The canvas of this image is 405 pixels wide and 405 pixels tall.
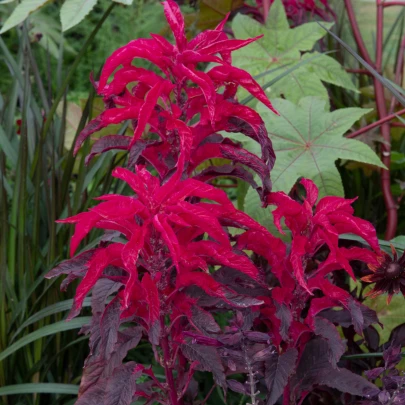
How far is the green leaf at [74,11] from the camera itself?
95cm

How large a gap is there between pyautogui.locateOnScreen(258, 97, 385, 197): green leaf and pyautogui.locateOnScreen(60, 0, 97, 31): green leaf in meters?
0.38

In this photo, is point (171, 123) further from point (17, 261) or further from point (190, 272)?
point (17, 261)

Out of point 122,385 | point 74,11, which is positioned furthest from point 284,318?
point 74,11

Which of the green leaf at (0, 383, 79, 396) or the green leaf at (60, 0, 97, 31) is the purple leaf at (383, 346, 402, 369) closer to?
the green leaf at (0, 383, 79, 396)

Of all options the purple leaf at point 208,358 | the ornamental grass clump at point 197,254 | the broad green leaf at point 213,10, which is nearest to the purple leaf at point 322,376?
the ornamental grass clump at point 197,254

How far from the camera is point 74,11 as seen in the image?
987mm

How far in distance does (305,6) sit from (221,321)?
80cm

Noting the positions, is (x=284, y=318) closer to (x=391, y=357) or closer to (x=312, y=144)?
(x=391, y=357)

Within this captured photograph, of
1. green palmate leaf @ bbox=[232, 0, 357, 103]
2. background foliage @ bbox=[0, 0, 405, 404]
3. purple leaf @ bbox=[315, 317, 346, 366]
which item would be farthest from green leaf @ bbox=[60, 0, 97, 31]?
purple leaf @ bbox=[315, 317, 346, 366]

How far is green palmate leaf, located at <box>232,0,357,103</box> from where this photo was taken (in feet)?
4.33

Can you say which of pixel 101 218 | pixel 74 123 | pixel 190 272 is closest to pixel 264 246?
pixel 190 272

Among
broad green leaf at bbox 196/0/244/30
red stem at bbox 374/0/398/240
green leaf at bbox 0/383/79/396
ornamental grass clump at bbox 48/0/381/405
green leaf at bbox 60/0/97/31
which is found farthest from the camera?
broad green leaf at bbox 196/0/244/30

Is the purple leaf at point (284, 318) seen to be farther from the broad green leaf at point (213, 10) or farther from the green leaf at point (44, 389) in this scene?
the broad green leaf at point (213, 10)

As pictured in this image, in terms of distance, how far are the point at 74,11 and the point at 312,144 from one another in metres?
0.46
